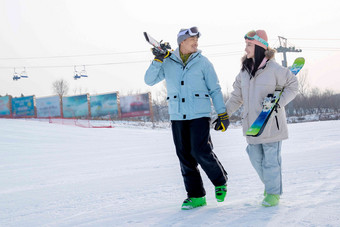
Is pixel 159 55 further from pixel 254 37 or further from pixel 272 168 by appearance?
pixel 272 168

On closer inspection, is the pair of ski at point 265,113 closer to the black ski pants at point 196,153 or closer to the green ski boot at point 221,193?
the black ski pants at point 196,153

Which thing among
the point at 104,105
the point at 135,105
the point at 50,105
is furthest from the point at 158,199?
the point at 50,105

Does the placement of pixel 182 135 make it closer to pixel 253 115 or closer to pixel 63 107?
pixel 253 115

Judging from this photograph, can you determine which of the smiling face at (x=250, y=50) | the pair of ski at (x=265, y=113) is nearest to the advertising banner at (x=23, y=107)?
the smiling face at (x=250, y=50)

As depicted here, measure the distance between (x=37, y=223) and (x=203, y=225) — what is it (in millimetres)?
1453

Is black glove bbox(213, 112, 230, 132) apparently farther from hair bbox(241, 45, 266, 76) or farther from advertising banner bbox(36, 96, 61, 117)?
advertising banner bbox(36, 96, 61, 117)

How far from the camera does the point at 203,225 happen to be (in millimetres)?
2213

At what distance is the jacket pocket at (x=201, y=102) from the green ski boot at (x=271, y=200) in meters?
0.88

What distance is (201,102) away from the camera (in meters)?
2.84

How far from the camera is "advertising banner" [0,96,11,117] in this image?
38.8 m

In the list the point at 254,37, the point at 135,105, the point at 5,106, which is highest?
the point at 5,106

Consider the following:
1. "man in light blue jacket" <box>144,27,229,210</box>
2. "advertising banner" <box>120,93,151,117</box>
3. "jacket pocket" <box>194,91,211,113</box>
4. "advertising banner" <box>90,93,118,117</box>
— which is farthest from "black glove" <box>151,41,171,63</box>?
"advertising banner" <box>90,93,118,117</box>

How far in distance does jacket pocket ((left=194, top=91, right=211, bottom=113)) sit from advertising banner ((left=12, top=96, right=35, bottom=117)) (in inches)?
1528

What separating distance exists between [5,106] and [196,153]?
4137 centimetres
